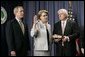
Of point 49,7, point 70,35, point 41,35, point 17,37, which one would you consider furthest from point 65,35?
point 49,7

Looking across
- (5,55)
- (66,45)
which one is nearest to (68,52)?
(66,45)

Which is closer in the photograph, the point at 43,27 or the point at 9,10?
the point at 43,27

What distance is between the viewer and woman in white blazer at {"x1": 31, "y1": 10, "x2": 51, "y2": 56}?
3.68m

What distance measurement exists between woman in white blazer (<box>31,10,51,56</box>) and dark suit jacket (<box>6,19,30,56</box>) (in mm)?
145

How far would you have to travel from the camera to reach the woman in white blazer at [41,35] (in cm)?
368

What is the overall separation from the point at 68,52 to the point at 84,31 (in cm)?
76

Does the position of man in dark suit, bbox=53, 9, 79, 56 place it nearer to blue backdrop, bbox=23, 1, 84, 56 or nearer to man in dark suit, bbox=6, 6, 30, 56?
man in dark suit, bbox=6, 6, 30, 56

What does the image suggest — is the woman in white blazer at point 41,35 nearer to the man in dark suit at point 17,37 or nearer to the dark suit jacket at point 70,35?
the man in dark suit at point 17,37

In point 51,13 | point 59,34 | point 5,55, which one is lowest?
point 5,55

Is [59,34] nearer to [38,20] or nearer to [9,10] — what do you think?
[38,20]

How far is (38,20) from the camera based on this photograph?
3.75 m

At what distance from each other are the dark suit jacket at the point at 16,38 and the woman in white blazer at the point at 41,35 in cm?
15

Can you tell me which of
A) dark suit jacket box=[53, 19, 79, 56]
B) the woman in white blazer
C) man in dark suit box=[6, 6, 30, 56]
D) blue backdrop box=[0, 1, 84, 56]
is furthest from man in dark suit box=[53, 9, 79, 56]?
blue backdrop box=[0, 1, 84, 56]

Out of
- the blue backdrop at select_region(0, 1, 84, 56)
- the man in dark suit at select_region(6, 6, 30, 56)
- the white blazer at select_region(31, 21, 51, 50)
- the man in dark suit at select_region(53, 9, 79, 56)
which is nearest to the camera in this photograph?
the man in dark suit at select_region(6, 6, 30, 56)
